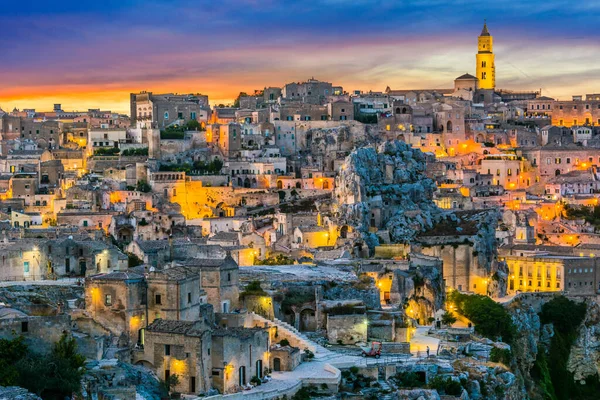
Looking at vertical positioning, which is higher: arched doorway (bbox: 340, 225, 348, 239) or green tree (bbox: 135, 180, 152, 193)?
green tree (bbox: 135, 180, 152, 193)

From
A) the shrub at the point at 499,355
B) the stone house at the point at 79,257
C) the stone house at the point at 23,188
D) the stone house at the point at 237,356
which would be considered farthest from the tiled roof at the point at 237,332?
the stone house at the point at 23,188

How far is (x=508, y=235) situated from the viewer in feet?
225

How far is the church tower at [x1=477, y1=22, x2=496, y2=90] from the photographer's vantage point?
4530 inches

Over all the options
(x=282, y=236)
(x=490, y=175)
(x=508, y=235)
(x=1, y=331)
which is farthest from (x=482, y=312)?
(x=490, y=175)

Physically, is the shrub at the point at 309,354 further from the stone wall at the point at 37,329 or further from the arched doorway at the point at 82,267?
the arched doorway at the point at 82,267

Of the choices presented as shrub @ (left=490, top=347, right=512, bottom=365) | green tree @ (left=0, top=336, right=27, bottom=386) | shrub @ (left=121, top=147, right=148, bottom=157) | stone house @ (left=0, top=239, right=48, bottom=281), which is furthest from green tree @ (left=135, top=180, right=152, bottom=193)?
green tree @ (left=0, top=336, right=27, bottom=386)

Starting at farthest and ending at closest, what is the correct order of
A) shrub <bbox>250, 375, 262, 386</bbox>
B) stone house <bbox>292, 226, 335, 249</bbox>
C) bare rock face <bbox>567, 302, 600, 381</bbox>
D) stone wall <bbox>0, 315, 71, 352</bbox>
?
bare rock face <bbox>567, 302, 600, 381</bbox> < stone house <bbox>292, 226, 335, 249</bbox> < shrub <bbox>250, 375, 262, 386</bbox> < stone wall <bbox>0, 315, 71, 352</bbox>

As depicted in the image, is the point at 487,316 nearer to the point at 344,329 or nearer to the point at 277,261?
the point at 277,261

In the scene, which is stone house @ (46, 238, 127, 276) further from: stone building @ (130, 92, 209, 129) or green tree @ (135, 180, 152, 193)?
stone building @ (130, 92, 209, 129)

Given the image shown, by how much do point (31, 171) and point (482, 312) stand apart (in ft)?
107

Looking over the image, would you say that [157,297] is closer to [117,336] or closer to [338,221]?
[117,336]

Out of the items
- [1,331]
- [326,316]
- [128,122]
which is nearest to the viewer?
[1,331]

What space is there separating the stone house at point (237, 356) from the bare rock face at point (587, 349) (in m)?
28.5

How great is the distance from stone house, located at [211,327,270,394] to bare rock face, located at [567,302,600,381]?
93.4 feet
